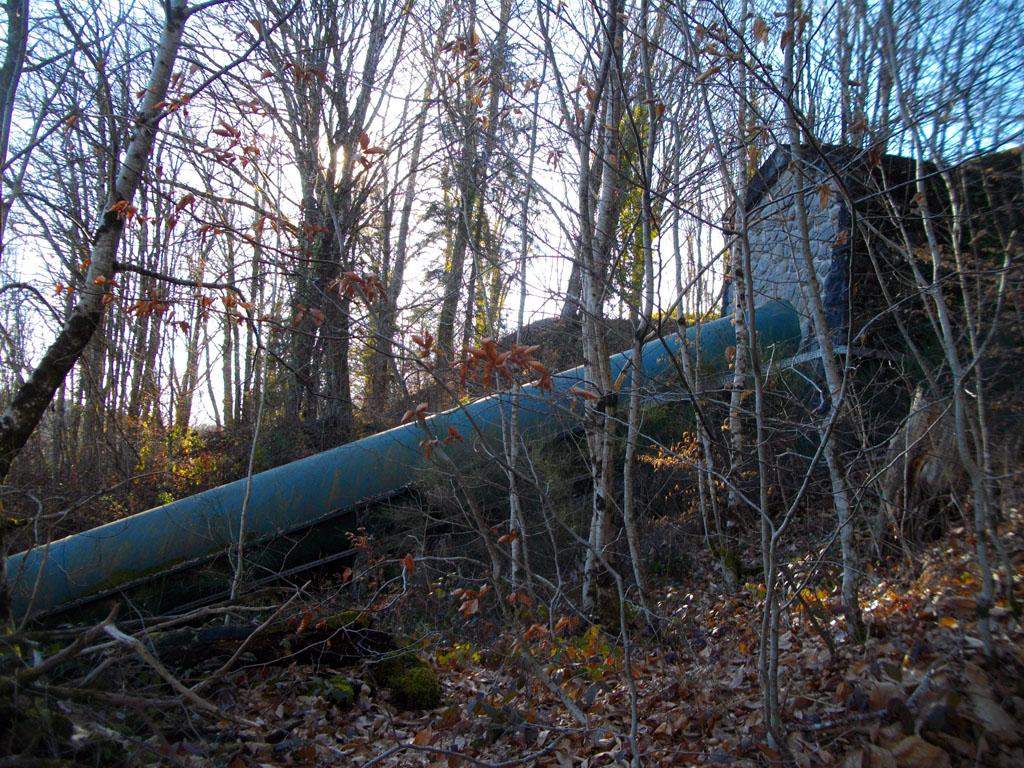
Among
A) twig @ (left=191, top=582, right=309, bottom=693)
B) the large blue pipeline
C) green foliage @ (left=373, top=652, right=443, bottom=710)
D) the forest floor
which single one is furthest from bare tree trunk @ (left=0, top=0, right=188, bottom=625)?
green foliage @ (left=373, top=652, right=443, bottom=710)

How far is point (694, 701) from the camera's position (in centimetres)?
464

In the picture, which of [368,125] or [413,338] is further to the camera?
[368,125]

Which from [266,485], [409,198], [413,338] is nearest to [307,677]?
[413,338]

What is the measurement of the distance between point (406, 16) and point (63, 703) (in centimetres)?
743

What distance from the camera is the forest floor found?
3.55 meters

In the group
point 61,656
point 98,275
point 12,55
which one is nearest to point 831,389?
point 61,656

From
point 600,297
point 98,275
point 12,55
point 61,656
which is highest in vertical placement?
point 12,55

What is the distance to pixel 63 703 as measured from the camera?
148 inches

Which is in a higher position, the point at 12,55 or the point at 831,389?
the point at 12,55

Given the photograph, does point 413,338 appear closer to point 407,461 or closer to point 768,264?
point 407,461

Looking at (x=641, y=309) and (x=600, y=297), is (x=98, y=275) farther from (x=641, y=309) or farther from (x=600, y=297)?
(x=641, y=309)

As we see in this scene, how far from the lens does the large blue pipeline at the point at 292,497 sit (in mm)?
7789

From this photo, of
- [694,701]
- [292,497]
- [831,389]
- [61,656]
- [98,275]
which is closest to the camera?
[61,656]

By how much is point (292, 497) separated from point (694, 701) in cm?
533
